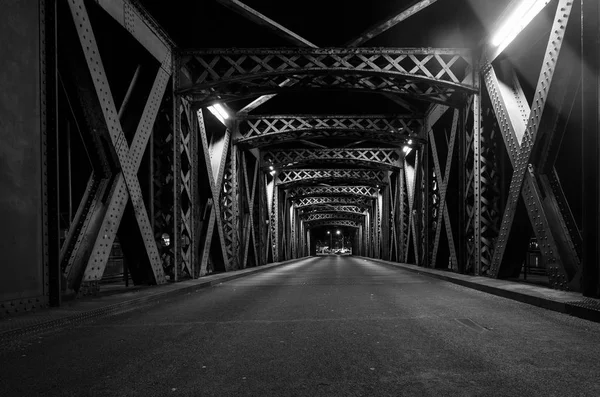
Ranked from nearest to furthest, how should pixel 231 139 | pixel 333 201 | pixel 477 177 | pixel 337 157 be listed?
pixel 477 177, pixel 231 139, pixel 337 157, pixel 333 201

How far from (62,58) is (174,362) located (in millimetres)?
6068

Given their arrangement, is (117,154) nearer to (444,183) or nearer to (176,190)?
(176,190)

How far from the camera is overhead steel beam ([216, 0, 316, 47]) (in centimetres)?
1048

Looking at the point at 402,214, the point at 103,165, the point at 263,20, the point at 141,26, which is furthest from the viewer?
the point at 402,214

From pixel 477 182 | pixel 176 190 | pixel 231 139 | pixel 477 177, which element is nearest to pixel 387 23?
pixel 477 177

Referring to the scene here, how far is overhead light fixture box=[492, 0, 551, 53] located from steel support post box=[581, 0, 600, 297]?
1.90 m

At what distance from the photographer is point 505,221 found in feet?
34.7

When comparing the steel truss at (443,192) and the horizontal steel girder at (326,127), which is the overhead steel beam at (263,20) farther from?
the horizontal steel girder at (326,127)

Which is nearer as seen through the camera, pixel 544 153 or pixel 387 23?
pixel 544 153

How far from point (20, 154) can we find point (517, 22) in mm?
9739

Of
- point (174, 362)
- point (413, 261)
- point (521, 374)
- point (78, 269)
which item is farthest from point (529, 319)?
point (413, 261)

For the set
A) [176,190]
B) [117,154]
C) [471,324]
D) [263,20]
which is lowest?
[471,324]

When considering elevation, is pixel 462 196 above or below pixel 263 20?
below

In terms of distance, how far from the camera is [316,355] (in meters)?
4.26
